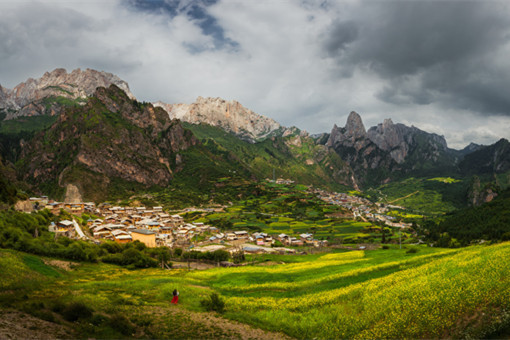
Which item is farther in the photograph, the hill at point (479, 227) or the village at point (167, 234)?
the hill at point (479, 227)

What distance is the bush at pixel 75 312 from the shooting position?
22828 millimetres

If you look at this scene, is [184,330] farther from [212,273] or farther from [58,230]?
[58,230]

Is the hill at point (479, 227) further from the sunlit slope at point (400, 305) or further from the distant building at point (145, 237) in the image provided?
the distant building at point (145, 237)

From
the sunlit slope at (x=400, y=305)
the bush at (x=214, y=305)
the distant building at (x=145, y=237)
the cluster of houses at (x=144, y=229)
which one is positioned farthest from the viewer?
the distant building at (x=145, y=237)

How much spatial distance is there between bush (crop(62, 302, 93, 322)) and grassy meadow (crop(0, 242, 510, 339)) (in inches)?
3.6

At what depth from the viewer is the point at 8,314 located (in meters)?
21.5

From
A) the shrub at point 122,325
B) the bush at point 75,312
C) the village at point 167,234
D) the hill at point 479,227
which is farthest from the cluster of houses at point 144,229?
the hill at point 479,227

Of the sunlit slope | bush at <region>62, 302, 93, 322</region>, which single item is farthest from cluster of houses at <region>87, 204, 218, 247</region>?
bush at <region>62, 302, 93, 322</region>

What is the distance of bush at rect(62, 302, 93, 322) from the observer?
22.8 m

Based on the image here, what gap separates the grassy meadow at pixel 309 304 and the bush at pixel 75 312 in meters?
0.09

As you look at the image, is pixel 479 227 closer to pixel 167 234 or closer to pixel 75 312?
pixel 167 234

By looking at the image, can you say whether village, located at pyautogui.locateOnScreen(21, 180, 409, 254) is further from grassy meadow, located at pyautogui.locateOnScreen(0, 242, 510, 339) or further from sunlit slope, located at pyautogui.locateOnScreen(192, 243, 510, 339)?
sunlit slope, located at pyautogui.locateOnScreen(192, 243, 510, 339)

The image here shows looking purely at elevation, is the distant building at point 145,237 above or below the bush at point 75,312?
below

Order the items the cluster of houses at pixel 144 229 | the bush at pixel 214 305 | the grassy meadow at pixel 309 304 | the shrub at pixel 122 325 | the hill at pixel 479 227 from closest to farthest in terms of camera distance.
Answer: the grassy meadow at pixel 309 304 < the shrub at pixel 122 325 < the bush at pixel 214 305 < the cluster of houses at pixel 144 229 < the hill at pixel 479 227
